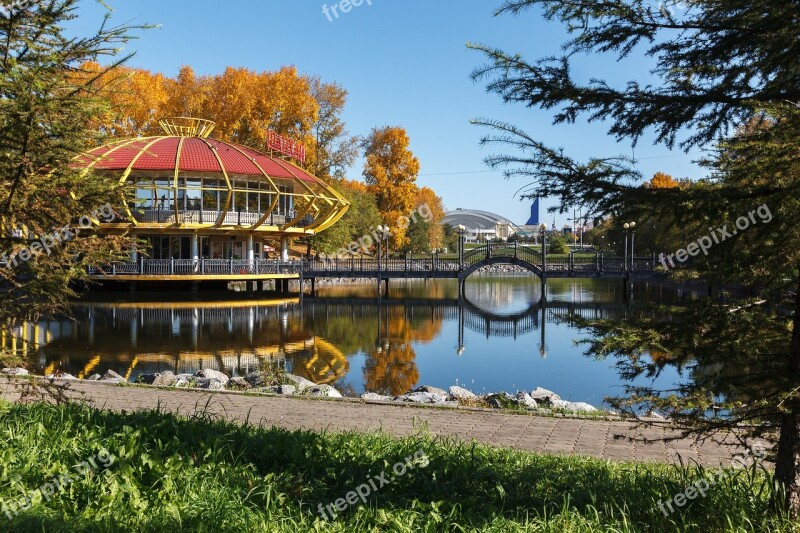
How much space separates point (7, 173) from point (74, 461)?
237cm

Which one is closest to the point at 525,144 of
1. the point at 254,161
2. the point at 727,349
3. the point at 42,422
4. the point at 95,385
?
the point at 727,349

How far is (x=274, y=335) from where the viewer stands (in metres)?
21.7

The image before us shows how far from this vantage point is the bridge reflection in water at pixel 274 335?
51.7ft

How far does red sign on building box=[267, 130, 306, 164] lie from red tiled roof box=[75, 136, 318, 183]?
4.33ft

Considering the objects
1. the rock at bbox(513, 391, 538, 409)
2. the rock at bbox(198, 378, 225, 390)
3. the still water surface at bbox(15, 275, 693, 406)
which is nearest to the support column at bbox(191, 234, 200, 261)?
the still water surface at bbox(15, 275, 693, 406)

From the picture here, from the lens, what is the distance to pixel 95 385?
998 centimetres

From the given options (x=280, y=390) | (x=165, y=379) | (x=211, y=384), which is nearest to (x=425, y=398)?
(x=280, y=390)

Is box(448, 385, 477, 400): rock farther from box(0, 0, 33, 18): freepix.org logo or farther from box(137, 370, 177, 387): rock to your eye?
box(0, 0, 33, 18): freepix.org logo

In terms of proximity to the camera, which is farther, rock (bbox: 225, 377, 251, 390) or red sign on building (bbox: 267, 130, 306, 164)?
red sign on building (bbox: 267, 130, 306, 164)

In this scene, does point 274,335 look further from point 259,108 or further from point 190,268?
point 259,108

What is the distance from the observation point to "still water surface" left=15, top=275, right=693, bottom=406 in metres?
15.1

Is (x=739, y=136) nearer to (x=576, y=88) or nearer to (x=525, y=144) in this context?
(x=576, y=88)

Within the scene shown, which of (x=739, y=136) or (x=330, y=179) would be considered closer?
(x=739, y=136)

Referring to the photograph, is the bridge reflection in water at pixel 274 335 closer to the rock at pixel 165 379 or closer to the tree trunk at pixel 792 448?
the rock at pixel 165 379
